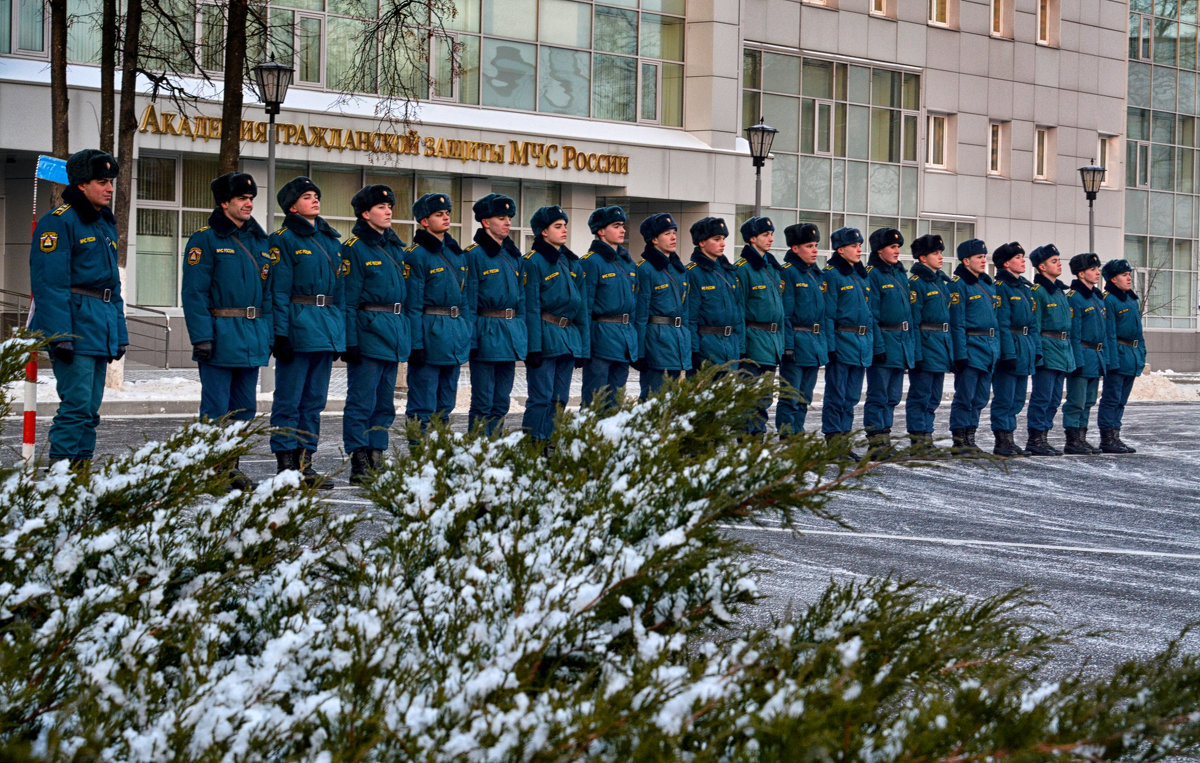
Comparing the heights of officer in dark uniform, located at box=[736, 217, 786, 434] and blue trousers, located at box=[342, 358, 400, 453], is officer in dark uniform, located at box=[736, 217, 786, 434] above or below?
above

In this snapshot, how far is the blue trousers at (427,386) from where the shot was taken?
11.4 metres

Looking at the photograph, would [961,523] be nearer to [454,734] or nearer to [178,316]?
[454,734]

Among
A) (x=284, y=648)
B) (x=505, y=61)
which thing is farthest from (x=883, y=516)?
(x=505, y=61)

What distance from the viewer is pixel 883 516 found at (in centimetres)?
973

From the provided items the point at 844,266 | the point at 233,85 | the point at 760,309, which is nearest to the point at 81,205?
the point at 760,309

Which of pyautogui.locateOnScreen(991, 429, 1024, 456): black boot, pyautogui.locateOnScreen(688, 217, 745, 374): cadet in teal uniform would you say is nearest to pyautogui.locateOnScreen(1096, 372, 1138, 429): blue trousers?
pyautogui.locateOnScreen(991, 429, 1024, 456): black boot

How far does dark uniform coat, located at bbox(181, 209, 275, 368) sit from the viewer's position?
9.95 m

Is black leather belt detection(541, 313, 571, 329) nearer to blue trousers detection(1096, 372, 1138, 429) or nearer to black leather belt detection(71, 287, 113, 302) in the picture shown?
black leather belt detection(71, 287, 113, 302)

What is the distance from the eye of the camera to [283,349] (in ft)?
34.2

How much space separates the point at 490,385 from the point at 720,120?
21105 millimetres

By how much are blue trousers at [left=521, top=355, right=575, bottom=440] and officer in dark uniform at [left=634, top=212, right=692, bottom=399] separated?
0.70 meters

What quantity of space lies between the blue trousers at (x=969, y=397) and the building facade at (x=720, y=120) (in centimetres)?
904

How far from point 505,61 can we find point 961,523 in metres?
21.9

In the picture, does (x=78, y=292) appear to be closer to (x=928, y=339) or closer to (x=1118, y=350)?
(x=928, y=339)
